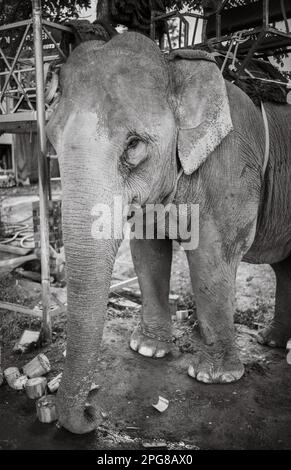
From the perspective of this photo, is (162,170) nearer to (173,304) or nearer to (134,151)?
(134,151)

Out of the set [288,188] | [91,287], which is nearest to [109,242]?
[91,287]

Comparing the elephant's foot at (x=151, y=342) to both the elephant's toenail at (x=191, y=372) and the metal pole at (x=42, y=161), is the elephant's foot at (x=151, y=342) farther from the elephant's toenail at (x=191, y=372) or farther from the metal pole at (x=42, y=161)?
the metal pole at (x=42, y=161)

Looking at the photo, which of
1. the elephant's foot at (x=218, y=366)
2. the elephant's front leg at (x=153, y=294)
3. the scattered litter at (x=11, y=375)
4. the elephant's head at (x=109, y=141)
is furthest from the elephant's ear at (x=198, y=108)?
the scattered litter at (x=11, y=375)

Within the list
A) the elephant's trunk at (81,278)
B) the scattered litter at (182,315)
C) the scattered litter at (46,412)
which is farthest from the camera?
the scattered litter at (182,315)

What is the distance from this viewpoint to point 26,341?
12.2ft

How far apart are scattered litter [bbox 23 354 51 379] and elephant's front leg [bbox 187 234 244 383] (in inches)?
41.0

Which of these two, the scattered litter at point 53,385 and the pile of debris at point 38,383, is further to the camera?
the scattered litter at point 53,385

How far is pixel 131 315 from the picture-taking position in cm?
457

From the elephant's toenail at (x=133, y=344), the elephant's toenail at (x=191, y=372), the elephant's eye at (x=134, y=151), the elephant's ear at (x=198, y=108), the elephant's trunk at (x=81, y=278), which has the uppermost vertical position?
the elephant's ear at (x=198, y=108)

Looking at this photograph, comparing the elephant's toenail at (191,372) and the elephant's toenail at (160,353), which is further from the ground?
the elephant's toenail at (191,372)

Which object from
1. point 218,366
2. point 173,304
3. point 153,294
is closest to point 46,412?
point 218,366

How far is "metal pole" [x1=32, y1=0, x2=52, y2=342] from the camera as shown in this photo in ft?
11.4

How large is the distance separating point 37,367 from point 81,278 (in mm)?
1314

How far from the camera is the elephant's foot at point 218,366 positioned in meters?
3.15
